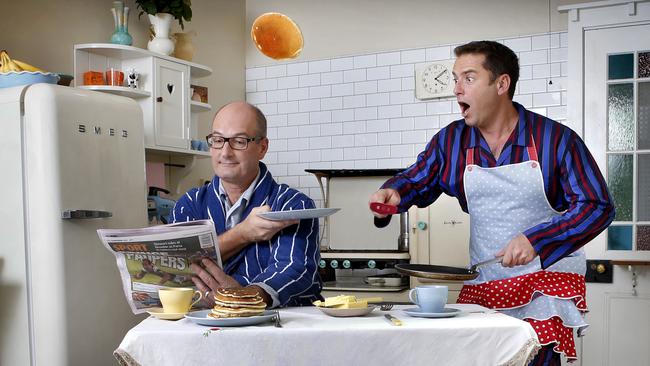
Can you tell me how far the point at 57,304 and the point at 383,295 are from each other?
7.72 feet

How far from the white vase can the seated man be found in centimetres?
208

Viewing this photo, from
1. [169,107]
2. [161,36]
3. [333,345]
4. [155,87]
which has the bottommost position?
[333,345]

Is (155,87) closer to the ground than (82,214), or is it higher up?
higher up

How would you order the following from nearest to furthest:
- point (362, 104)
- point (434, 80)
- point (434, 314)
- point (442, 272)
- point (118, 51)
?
point (434, 314), point (442, 272), point (118, 51), point (434, 80), point (362, 104)

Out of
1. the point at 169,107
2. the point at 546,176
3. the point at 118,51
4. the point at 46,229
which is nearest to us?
the point at 546,176

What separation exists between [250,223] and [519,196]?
0.93 m

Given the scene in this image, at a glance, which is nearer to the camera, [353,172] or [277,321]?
[277,321]

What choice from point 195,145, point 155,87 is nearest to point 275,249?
point 155,87

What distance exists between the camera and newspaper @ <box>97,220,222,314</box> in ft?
6.66

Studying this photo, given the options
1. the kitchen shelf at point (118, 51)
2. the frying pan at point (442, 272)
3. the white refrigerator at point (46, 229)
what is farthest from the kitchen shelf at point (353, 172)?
the frying pan at point (442, 272)

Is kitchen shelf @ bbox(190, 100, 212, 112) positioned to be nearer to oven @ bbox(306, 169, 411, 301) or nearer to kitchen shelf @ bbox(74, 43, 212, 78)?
kitchen shelf @ bbox(74, 43, 212, 78)

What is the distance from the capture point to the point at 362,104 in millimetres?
5562

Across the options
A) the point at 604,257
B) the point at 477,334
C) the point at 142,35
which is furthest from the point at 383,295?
the point at 477,334

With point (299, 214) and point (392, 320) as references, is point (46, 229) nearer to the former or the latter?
point (299, 214)
